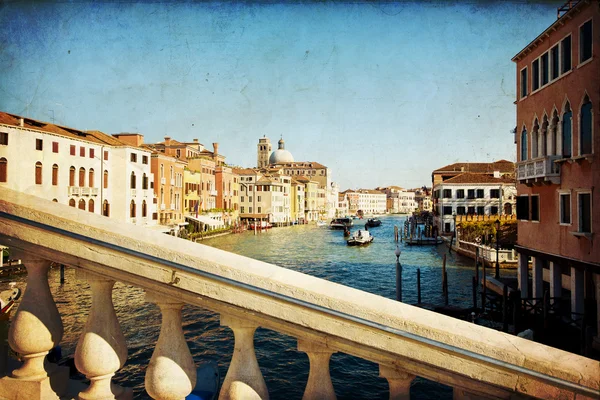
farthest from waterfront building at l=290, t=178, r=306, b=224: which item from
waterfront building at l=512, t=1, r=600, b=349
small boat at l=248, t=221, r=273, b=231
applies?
waterfront building at l=512, t=1, r=600, b=349

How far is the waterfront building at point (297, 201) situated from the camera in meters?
62.9

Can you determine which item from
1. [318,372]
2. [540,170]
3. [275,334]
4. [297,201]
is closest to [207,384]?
[318,372]

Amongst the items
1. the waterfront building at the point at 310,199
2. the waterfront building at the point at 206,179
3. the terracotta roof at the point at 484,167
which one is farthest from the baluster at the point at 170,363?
the waterfront building at the point at 310,199

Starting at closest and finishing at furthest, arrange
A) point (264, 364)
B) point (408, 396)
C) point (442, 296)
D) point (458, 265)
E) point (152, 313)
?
point (408, 396), point (264, 364), point (152, 313), point (442, 296), point (458, 265)

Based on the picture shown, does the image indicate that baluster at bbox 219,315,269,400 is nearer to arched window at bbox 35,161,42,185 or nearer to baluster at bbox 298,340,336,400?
baluster at bbox 298,340,336,400

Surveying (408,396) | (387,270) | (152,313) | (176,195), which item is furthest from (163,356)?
(176,195)

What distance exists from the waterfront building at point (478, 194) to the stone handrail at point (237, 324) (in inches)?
1267

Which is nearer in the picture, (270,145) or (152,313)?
(152,313)

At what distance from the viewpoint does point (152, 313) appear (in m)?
11.0

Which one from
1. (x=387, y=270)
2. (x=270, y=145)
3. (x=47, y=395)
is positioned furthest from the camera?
(x=270, y=145)

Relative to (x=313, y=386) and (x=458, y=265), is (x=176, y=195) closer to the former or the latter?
(x=458, y=265)

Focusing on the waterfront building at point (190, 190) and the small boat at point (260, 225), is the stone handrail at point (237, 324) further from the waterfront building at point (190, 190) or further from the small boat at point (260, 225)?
the small boat at point (260, 225)

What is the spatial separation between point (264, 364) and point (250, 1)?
21.4 ft

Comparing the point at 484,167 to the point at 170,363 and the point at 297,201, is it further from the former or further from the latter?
the point at 170,363
